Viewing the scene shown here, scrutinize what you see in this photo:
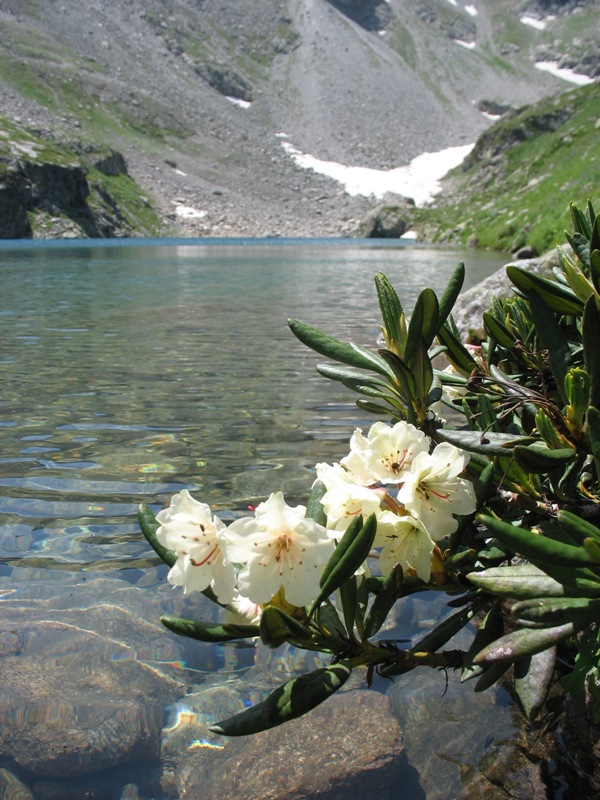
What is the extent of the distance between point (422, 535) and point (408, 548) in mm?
58

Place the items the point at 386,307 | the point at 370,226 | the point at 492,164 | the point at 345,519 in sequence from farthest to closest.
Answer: the point at 370,226 < the point at 492,164 < the point at 386,307 < the point at 345,519

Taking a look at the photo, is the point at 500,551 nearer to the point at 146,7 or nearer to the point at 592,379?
the point at 592,379

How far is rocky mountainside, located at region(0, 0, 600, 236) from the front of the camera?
10719 cm

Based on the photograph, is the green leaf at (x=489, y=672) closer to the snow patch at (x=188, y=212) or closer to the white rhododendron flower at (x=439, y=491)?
the white rhododendron flower at (x=439, y=491)

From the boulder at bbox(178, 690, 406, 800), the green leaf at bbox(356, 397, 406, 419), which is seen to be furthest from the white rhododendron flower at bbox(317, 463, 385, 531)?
the boulder at bbox(178, 690, 406, 800)

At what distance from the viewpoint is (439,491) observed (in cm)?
179

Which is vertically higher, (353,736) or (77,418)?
(353,736)

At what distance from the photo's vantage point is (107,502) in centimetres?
517

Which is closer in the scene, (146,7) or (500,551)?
(500,551)

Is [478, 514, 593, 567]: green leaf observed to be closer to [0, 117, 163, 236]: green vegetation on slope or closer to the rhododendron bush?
the rhododendron bush

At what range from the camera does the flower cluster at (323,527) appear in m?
1.54

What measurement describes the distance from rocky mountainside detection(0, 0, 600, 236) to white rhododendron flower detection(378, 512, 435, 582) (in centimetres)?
8317

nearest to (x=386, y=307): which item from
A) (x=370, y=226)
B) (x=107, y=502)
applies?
(x=107, y=502)

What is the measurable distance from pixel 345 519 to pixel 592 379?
0.80 m
